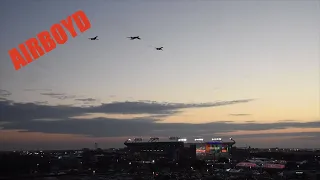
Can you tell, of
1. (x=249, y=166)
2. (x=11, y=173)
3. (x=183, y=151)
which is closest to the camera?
(x=11, y=173)

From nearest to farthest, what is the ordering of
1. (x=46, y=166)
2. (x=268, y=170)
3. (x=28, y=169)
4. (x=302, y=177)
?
(x=28, y=169) < (x=302, y=177) < (x=46, y=166) < (x=268, y=170)

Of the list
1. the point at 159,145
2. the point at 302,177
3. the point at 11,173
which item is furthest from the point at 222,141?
the point at 11,173

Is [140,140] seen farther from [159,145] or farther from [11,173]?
[11,173]

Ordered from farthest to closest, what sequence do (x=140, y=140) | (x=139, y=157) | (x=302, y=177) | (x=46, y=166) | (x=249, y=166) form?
(x=140, y=140)
(x=139, y=157)
(x=249, y=166)
(x=46, y=166)
(x=302, y=177)

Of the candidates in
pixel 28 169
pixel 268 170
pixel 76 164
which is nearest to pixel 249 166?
pixel 268 170

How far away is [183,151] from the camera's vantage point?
162 metres

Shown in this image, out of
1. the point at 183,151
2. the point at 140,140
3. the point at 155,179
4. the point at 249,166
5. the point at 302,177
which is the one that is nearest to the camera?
the point at 155,179

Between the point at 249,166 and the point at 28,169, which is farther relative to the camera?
the point at 249,166

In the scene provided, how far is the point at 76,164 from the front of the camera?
102 m

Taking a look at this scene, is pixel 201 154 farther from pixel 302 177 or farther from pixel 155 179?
pixel 155 179

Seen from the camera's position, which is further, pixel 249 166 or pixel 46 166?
pixel 249 166

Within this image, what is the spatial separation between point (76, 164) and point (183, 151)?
226 feet

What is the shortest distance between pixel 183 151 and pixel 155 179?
10102cm

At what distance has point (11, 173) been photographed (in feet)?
177
